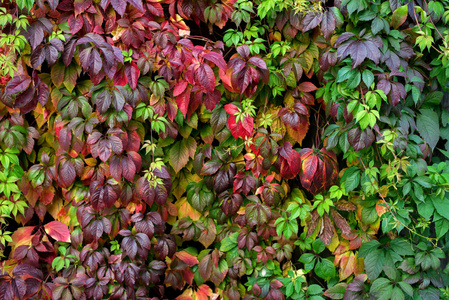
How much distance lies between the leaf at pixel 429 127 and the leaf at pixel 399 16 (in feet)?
1.56

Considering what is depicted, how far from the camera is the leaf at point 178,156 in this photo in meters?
1.97

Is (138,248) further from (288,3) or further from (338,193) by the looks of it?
(288,3)

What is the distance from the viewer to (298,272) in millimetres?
1904

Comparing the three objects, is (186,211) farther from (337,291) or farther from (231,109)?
(337,291)

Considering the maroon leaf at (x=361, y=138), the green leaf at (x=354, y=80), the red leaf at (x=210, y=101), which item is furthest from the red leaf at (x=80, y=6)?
the maroon leaf at (x=361, y=138)

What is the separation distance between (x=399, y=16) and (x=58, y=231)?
82.6 inches

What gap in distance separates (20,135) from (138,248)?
34.8 inches

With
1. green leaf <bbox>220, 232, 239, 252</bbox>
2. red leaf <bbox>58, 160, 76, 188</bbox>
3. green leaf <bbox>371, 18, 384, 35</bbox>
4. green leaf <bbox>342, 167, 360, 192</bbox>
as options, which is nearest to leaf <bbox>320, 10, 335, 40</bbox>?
green leaf <bbox>371, 18, 384, 35</bbox>

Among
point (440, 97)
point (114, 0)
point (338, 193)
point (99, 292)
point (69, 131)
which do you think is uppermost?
point (114, 0)

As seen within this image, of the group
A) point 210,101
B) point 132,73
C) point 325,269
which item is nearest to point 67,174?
point 132,73

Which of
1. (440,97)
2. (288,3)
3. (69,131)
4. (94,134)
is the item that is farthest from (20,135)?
(440,97)

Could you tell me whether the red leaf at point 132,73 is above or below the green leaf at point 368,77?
below

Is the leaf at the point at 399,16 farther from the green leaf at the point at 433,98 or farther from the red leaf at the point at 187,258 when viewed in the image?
the red leaf at the point at 187,258

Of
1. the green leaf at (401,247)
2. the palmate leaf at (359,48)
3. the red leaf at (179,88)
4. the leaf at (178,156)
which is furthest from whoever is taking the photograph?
the leaf at (178,156)
